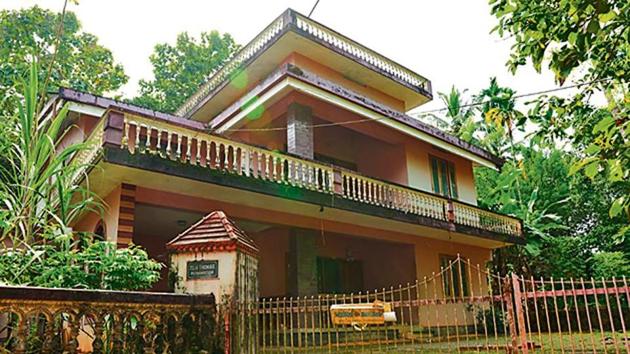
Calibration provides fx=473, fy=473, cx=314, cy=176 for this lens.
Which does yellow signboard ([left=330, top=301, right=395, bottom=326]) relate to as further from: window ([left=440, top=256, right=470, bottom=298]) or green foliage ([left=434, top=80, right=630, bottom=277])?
green foliage ([left=434, top=80, right=630, bottom=277])

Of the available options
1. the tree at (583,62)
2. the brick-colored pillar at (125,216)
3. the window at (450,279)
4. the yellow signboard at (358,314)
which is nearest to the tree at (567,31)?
the tree at (583,62)

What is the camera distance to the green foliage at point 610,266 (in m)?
18.2

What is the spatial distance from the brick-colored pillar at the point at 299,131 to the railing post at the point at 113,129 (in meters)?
4.25

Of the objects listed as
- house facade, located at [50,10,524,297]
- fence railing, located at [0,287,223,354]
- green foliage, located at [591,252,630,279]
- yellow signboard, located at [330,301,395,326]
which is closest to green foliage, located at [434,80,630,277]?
green foliage, located at [591,252,630,279]

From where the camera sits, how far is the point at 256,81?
14.0 meters

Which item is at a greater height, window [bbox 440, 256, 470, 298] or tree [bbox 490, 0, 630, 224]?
tree [bbox 490, 0, 630, 224]

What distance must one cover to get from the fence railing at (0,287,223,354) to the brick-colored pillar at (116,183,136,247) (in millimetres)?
2777

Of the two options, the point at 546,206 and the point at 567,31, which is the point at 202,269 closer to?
the point at 567,31

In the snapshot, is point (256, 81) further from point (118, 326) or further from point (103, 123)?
point (118, 326)

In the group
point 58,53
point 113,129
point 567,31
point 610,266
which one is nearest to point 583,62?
point 567,31

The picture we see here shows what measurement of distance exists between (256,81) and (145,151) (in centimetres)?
713

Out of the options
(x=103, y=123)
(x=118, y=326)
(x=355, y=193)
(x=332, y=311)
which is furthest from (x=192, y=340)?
(x=355, y=193)

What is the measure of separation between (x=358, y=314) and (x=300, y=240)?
5.29 metres

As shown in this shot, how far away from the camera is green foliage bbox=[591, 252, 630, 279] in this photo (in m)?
18.2
